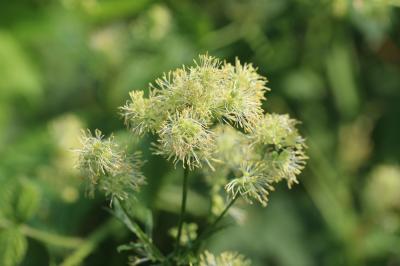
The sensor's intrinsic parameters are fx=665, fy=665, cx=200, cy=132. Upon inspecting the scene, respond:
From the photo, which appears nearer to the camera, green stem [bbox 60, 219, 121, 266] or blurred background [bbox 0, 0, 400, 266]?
green stem [bbox 60, 219, 121, 266]

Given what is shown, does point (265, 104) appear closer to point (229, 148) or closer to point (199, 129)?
point (229, 148)

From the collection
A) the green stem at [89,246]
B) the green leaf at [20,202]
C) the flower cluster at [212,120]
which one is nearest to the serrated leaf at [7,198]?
the green leaf at [20,202]

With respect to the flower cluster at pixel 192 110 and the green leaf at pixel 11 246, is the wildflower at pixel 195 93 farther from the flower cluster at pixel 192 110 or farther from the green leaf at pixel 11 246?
the green leaf at pixel 11 246

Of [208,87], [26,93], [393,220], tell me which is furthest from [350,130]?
[208,87]

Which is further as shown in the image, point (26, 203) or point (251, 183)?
point (26, 203)

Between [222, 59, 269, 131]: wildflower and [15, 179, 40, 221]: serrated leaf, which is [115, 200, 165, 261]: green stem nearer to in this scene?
[222, 59, 269, 131]: wildflower

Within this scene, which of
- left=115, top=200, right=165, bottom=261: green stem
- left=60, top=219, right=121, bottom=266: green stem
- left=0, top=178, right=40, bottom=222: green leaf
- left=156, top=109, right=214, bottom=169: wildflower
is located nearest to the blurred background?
left=60, top=219, right=121, bottom=266: green stem

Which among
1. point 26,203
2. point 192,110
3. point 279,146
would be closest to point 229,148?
point 279,146

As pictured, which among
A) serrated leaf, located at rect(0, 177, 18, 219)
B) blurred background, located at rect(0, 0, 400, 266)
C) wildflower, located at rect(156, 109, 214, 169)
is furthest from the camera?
blurred background, located at rect(0, 0, 400, 266)
